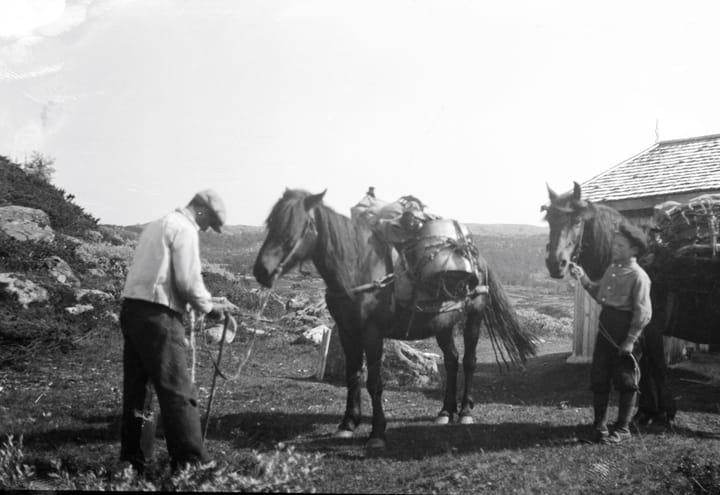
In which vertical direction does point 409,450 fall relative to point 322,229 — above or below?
below

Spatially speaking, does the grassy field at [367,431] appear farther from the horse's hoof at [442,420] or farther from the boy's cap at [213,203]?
the boy's cap at [213,203]

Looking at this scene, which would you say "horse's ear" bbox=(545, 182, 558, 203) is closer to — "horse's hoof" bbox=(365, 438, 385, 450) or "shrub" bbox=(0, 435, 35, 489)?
"horse's hoof" bbox=(365, 438, 385, 450)

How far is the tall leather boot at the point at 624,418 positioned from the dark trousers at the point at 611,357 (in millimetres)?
92

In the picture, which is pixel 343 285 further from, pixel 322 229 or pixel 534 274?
pixel 534 274

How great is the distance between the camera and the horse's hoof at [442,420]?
7736mm

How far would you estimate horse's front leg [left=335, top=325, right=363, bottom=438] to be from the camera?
678 cm

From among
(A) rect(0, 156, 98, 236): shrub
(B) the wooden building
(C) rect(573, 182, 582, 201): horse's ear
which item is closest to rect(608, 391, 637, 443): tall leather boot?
(C) rect(573, 182, 582, 201): horse's ear

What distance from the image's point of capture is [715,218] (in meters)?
7.29

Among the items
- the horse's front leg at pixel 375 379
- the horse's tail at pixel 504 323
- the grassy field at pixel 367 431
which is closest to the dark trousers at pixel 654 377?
the grassy field at pixel 367 431

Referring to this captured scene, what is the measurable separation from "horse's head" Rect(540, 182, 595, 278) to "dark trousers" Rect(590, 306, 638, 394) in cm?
71

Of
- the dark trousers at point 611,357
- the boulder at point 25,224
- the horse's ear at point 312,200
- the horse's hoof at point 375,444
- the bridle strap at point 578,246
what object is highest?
the horse's ear at point 312,200

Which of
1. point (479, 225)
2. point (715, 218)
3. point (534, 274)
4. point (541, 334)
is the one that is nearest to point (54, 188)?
point (541, 334)

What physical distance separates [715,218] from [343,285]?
4.74m

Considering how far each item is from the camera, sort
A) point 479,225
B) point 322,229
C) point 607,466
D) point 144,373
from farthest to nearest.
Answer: point 479,225 < point 322,229 < point 607,466 < point 144,373
